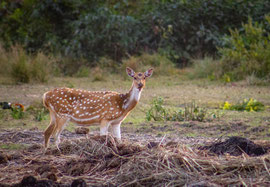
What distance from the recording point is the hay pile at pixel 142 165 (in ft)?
16.5

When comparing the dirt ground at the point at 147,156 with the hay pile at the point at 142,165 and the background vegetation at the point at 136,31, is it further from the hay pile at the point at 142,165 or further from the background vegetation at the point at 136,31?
the background vegetation at the point at 136,31

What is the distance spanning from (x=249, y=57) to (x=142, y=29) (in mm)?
5650

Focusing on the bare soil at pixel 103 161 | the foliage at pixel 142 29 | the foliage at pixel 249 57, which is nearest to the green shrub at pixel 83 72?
the foliage at pixel 142 29

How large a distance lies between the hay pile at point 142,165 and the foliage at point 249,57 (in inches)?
390

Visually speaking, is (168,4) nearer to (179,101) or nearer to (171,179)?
(179,101)

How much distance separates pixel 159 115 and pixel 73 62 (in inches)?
394

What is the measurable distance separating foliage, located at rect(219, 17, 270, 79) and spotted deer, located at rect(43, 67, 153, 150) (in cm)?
859

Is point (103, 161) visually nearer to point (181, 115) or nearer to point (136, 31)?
point (181, 115)

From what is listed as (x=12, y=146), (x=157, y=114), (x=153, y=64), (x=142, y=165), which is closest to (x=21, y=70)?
(x=153, y=64)

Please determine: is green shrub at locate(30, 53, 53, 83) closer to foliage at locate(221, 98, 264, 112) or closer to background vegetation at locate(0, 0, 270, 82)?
background vegetation at locate(0, 0, 270, 82)

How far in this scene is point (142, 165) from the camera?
5328 mm

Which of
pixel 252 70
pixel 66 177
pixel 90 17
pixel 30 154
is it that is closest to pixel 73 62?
pixel 90 17

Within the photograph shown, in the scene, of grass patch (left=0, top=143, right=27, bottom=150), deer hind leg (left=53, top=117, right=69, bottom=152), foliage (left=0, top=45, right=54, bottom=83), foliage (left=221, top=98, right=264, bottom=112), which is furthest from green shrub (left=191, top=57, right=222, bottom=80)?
grass patch (left=0, top=143, right=27, bottom=150)

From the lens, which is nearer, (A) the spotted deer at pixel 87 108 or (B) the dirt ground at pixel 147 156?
(B) the dirt ground at pixel 147 156
